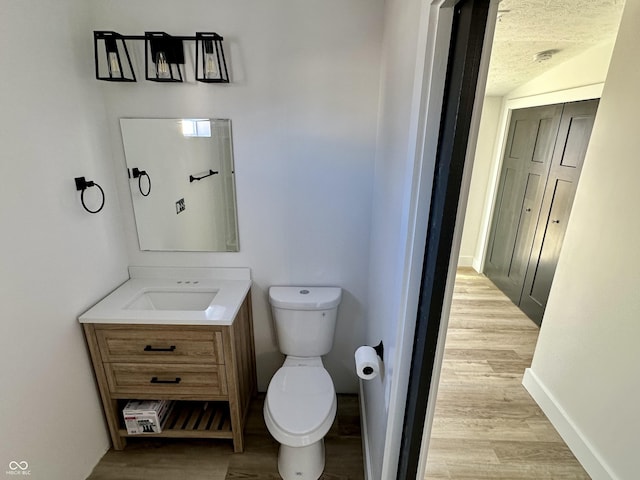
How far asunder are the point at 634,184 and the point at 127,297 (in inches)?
97.4

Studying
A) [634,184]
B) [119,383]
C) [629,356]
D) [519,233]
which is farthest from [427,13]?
[519,233]

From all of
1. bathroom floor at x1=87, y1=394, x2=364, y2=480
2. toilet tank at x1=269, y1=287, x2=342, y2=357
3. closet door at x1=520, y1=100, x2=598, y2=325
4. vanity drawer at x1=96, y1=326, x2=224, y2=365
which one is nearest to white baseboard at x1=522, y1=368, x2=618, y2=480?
closet door at x1=520, y1=100, x2=598, y2=325

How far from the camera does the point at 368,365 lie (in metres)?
1.27

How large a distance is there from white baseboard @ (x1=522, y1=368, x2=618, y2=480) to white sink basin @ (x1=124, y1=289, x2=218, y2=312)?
210 centimetres

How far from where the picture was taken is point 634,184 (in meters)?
1.39

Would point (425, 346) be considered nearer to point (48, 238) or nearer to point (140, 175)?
point (48, 238)

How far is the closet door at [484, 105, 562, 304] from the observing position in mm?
2957

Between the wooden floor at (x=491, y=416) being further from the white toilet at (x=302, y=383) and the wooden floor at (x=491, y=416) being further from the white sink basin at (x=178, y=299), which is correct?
the white sink basin at (x=178, y=299)

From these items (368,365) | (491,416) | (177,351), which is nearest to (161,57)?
(177,351)

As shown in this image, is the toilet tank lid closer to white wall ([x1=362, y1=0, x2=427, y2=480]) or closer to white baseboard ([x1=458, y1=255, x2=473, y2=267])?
white wall ([x1=362, y1=0, x2=427, y2=480])

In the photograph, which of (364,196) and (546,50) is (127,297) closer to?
(364,196)

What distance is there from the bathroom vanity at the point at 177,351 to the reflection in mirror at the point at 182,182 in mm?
252

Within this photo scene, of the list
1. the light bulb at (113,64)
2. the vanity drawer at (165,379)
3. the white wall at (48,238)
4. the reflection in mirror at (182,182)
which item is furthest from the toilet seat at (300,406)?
the light bulb at (113,64)

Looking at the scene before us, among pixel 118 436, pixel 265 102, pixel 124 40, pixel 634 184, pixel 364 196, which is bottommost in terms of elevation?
pixel 118 436
